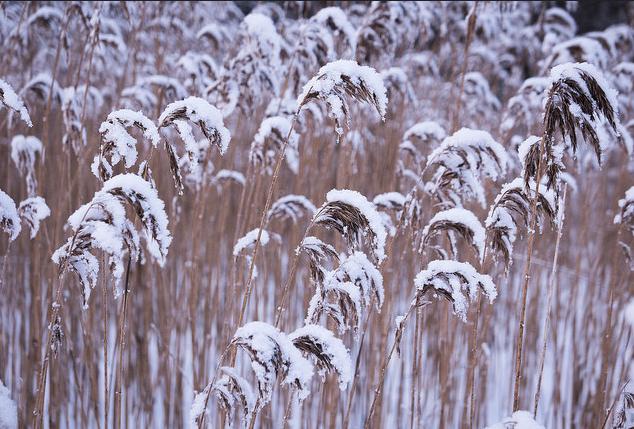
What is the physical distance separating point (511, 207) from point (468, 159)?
14 cm

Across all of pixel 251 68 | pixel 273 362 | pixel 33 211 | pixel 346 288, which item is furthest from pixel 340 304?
pixel 251 68

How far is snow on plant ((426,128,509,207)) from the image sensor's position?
1230 mm

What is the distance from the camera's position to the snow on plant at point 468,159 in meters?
1.23

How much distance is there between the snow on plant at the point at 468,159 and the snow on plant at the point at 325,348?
0.49 m

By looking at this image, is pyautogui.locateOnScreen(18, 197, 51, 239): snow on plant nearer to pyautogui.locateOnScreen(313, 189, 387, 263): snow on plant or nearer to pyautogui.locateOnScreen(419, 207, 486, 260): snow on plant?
pyautogui.locateOnScreen(313, 189, 387, 263): snow on plant

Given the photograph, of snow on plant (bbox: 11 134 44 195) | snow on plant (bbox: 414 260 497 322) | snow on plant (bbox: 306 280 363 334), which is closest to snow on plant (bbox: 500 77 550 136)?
snow on plant (bbox: 414 260 497 322)

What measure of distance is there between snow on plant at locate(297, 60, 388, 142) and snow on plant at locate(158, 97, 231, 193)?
Answer: 0.60 ft

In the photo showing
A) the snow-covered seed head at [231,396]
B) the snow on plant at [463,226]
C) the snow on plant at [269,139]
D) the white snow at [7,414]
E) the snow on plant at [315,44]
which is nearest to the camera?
the white snow at [7,414]

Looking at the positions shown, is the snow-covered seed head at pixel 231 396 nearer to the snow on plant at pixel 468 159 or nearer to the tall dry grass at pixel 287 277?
the tall dry grass at pixel 287 277

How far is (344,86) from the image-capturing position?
1.02 meters

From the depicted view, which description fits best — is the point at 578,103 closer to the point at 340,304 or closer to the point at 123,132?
the point at 340,304

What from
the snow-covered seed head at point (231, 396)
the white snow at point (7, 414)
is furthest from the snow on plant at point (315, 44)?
the white snow at point (7, 414)

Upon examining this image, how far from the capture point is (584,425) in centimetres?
222

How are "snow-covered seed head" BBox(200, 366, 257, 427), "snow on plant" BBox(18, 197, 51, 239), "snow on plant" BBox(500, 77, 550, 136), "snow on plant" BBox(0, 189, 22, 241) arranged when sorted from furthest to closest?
1. "snow on plant" BBox(500, 77, 550, 136)
2. "snow on plant" BBox(18, 197, 51, 239)
3. "snow on plant" BBox(0, 189, 22, 241)
4. "snow-covered seed head" BBox(200, 366, 257, 427)
